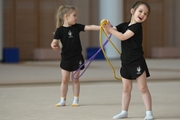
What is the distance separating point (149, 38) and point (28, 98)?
17535mm

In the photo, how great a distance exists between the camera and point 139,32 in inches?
208

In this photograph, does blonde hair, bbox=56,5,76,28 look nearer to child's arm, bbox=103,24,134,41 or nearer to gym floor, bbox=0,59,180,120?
gym floor, bbox=0,59,180,120

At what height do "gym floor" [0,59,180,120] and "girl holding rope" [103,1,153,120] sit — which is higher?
"girl holding rope" [103,1,153,120]

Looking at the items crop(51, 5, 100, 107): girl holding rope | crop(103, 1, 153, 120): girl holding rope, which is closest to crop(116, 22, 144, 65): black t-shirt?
crop(103, 1, 153, 120): girl holding rope

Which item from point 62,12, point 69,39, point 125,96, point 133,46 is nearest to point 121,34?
point 133,46

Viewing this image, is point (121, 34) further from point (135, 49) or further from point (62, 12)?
point (62, 12)

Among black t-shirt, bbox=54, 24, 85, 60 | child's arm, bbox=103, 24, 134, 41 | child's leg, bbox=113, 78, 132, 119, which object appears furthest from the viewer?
black t-shirt, bbox=54, 24, 85, 60

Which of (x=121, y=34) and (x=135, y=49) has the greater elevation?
(x=121, y=34)

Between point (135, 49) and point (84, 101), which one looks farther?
point (84, 101)

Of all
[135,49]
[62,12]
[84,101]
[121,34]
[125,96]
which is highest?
[62,12]

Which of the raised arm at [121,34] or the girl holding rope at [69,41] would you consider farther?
the girl holding rope at [69,41]

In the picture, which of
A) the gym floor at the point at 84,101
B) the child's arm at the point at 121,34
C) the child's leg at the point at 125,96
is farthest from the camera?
the gym floor at the point at 84,101

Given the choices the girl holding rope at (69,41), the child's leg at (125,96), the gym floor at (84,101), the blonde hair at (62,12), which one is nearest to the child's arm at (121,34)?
the child's leg at (125,96)

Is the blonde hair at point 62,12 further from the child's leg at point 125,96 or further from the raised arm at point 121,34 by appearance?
the child's leg at point 125,96
